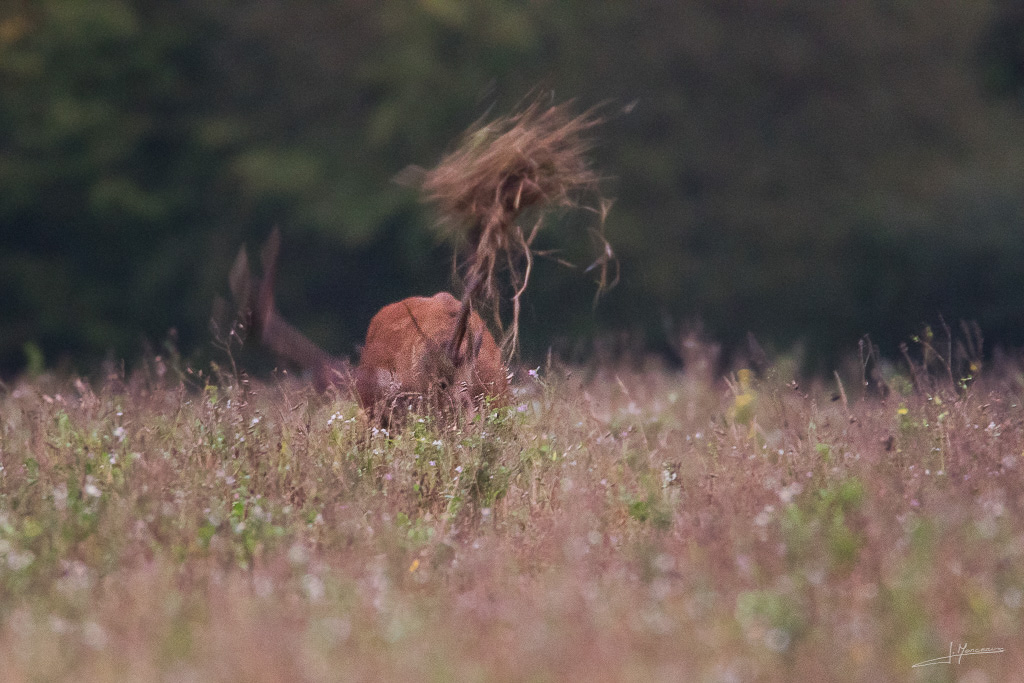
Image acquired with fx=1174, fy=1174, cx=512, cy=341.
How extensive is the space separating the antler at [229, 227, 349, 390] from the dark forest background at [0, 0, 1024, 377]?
10.2 meters

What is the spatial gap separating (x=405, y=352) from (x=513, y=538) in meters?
1.39

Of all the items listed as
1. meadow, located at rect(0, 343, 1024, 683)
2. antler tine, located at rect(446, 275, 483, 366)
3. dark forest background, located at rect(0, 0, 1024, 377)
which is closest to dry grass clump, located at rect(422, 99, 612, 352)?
antler tine, located at rect(446, 275, 483, 366)

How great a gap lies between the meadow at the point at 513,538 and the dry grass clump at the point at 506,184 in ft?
1.76

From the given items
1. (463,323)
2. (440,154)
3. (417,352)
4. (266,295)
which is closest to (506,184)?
(463,323)

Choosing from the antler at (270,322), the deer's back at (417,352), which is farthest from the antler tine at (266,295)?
the deer's back at (417,352)

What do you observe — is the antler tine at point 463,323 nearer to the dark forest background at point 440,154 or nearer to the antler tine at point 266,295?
the antler tine at point 266,295

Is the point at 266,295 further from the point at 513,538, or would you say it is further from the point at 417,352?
the point at 513,538

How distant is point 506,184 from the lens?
4992mm

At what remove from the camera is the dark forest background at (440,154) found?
1672cm

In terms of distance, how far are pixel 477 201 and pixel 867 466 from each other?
1922 mm

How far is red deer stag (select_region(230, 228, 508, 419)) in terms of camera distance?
16.8ft

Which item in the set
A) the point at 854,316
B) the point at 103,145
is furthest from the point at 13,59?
the point at 854,316

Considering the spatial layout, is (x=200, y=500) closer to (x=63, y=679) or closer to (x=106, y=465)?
(x=106, y=465)

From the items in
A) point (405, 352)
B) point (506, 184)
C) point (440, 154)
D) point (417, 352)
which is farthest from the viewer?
point (440, 154)
